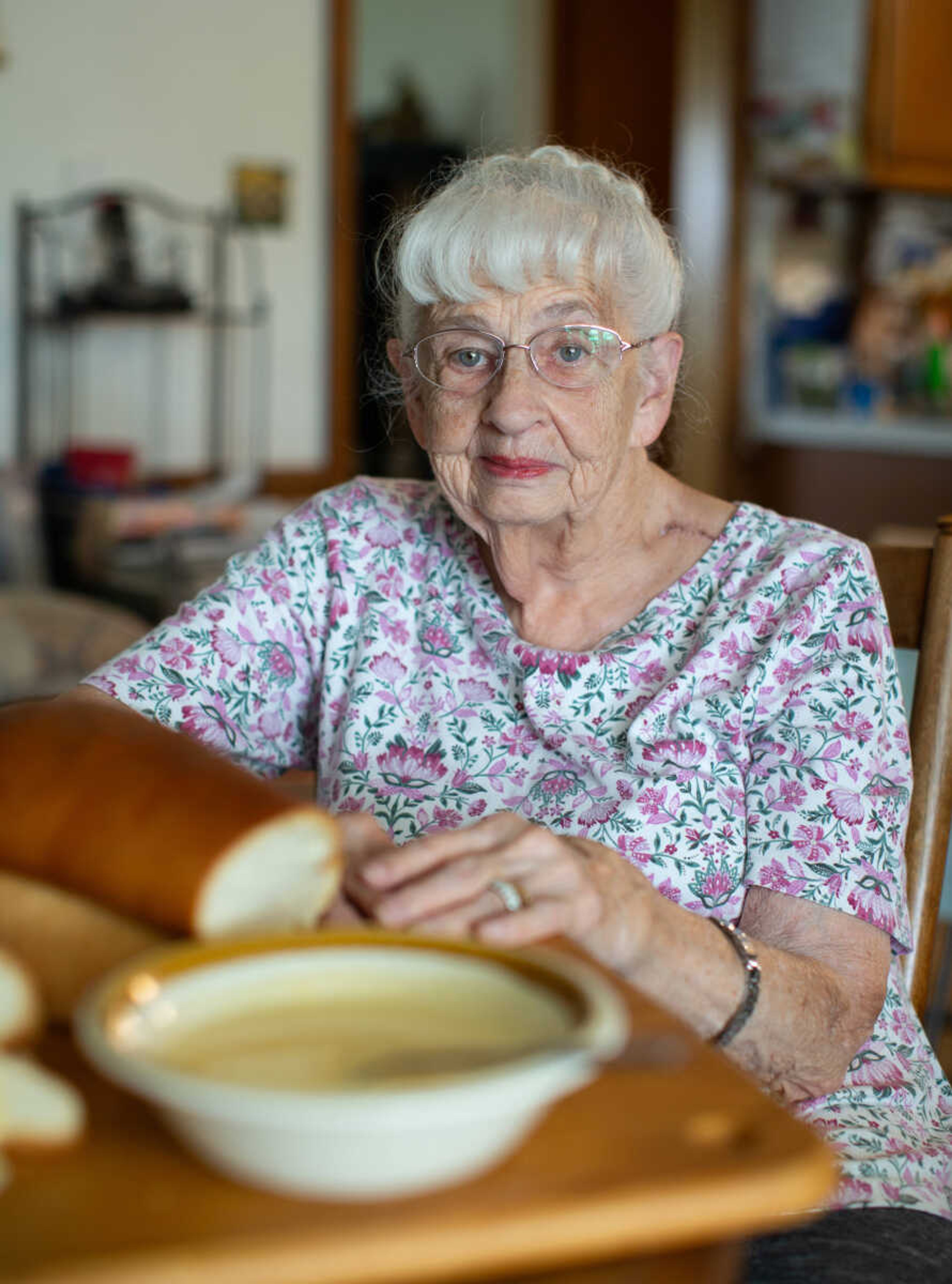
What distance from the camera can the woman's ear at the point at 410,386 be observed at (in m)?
1.46

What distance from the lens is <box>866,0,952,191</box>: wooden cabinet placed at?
4734 millimetres

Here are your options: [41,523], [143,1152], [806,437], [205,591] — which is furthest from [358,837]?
[806,437]

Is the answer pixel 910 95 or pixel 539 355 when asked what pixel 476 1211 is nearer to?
pixel 539 355

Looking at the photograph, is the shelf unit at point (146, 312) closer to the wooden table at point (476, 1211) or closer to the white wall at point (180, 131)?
the white wall at point (180, 131)

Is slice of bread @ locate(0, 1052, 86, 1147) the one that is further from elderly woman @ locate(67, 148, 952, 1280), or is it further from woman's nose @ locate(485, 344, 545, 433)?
woman's nose @ locate(485, 344, 545, 433)

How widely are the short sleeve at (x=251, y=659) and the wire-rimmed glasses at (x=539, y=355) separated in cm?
23

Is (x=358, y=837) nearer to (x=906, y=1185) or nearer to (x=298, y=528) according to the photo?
(x=906, y=1185)

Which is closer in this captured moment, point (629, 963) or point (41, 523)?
point (629, 963)

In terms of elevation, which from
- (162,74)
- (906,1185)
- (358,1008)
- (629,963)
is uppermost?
(162,74)

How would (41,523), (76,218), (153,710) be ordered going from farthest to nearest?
(76,218)
(41,523)
(153,710)

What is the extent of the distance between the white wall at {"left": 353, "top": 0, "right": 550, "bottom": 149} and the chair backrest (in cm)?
468

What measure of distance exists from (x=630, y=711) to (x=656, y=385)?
1.08ft

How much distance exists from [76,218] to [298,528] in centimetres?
337

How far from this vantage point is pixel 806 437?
16.7 ft
